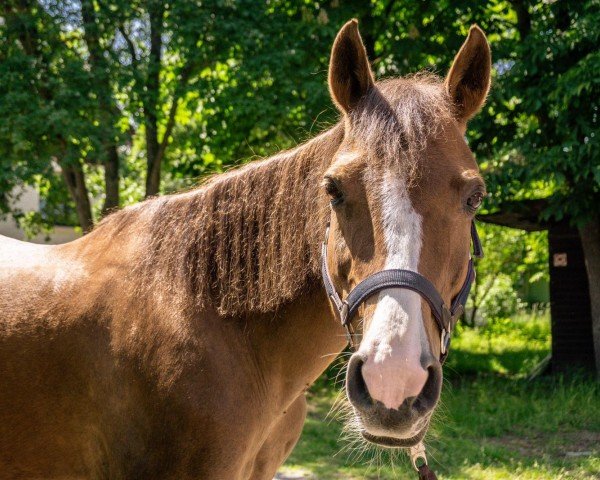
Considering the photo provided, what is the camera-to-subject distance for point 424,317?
1826mm

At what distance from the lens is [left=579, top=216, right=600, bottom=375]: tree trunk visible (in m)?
9.33

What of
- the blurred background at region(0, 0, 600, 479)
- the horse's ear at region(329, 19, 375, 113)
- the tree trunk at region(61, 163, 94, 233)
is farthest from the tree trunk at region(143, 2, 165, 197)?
the horse's ear at region(329, 19, 375, 113)

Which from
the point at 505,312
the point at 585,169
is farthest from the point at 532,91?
the point at 505,312

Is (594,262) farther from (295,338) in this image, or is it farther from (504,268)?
(504,268)

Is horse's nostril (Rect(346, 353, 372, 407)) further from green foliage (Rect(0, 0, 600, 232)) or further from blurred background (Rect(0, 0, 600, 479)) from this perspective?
green foliage (Rect(0, 0, 600, 232))

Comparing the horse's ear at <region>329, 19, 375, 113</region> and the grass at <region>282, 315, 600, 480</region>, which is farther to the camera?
the grass at <region>282, 315, 600, 480</region>

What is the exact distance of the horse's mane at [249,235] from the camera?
7.93ft

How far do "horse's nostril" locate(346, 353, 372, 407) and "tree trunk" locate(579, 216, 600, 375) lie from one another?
839 centimetres

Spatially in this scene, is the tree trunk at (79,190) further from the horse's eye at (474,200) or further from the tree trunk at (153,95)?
the horse's eye at (474,200)

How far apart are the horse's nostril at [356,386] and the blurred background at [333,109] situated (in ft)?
16.2

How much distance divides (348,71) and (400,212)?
64 centimetres

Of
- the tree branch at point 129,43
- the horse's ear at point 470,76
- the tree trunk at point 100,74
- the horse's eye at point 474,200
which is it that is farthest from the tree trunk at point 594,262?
the horse's eye at point 474,200

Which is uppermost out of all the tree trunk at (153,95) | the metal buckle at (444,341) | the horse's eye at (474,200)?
the tree trunk at (153,95)

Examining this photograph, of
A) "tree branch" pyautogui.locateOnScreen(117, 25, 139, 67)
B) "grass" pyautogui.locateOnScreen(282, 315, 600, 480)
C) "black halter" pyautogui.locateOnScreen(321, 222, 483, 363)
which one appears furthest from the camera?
"tree branch" pyautogui.locateOnScreen(117, 25, 139, 67)
